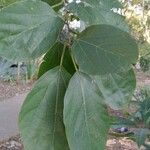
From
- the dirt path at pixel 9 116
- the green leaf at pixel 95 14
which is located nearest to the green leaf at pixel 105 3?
the green leaf at pixel 95 14

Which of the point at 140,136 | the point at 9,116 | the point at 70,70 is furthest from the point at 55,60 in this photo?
the point at 9,116

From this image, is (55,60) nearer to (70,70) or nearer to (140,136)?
(70,70)

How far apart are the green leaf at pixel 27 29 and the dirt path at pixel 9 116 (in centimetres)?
459

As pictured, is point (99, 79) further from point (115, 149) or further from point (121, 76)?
point (115, 149)

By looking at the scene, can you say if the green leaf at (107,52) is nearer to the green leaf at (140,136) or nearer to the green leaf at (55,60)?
the green leaf at (55,60)

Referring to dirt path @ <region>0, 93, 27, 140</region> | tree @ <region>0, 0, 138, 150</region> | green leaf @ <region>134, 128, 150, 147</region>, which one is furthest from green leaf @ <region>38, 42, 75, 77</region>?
dirt path @ <region>0, 93, 27, 140</region>

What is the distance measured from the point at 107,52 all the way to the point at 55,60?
12 cm

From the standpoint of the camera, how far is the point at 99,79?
0.59 meters

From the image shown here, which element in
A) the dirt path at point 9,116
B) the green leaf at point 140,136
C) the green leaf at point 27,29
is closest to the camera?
the green leaf at point 27,29

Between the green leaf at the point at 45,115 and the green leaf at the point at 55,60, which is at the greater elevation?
the green leaf at the point at 55,60

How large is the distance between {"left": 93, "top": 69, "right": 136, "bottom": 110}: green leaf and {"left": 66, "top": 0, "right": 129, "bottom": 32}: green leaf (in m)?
0.07

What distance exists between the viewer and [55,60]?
65 cm

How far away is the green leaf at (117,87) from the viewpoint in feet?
1.95

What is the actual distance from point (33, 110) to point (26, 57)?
7 cm
